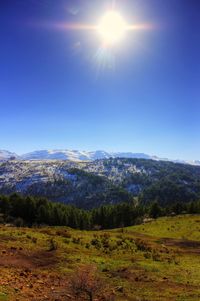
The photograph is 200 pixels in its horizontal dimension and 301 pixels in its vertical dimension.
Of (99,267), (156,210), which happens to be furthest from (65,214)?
(99,267)

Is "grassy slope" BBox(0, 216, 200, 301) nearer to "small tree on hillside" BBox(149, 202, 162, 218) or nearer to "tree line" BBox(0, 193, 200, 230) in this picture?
"tree line" BBox(0, 193, 200, 230)

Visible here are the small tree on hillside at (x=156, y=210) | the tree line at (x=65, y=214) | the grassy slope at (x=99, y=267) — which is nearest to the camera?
the grassy slope at (x=99, y=267)

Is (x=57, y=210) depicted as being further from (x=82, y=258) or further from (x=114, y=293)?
(x=114, y=293)

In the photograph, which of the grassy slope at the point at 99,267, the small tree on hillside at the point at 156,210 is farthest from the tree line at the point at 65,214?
the grassy slope at the point at 99,267

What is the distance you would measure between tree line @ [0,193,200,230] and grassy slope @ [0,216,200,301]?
68.4m

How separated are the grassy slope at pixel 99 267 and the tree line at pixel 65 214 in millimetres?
68423

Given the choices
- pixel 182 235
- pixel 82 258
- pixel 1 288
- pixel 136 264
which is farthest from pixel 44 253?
pixel 182 235

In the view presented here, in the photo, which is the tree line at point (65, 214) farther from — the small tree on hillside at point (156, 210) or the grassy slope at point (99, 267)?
the grassy slope at point (99, 267)

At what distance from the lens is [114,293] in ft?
75.6

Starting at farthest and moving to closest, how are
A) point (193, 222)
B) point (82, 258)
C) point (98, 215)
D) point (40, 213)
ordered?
point (98, 215) → point (40, 213) → point (193, 222) → point (82, 258)

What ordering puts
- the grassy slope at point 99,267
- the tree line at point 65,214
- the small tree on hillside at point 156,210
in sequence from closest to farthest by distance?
the grassy slope at point 99,267 < the tree line at point 65,214 < the small tree on hillside at point 156,210

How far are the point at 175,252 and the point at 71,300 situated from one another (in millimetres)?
26915

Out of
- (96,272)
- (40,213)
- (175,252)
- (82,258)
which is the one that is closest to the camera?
(96,272)

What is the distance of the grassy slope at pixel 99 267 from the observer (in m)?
22.8
